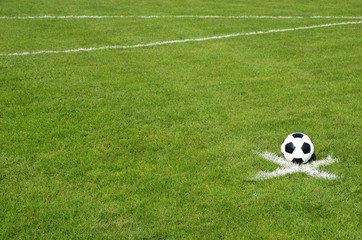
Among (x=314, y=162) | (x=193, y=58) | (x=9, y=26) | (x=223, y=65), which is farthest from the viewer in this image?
(x=9, y=26)

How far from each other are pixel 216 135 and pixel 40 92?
146 inches

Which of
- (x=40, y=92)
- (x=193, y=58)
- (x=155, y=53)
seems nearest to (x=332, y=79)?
(x=193, y=58)

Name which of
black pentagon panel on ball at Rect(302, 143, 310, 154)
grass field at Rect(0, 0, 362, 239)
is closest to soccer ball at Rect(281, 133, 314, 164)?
black pentagon panel on ball at Rect(302, 143, 310, 154)

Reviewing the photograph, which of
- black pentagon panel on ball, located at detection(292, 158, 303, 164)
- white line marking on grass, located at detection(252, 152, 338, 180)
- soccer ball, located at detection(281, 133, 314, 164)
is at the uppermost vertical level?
soccer ball, located at detection(281, 133, 314, 164)

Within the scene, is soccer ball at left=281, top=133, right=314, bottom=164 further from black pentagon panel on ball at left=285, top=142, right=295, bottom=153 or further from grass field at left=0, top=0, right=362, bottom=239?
grass field at left=0, top=0, right=362, bottom=239

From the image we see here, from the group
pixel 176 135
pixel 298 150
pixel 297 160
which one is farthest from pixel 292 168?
pixel 176 135

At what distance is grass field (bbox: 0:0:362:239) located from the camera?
4.18 metres

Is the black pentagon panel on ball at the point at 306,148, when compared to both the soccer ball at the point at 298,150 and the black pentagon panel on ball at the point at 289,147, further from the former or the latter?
the black pentagon panel on ball at the point at 289,147

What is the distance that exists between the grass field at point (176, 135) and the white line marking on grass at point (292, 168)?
4.5 inches

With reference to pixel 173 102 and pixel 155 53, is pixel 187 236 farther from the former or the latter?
pixel 155 53

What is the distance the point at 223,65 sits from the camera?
9.70 m

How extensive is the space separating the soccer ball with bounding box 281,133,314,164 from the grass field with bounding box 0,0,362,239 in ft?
1.15

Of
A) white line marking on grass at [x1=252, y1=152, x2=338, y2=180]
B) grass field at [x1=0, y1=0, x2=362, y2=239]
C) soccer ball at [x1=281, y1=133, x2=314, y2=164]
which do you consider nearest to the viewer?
grass field at [x1=0, y1=0, x2=362, y2=239]

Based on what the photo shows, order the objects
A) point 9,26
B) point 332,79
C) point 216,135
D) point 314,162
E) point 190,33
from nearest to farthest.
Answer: point 314,162
point 216,135
point 332,79
point 190,33
point 9,26
